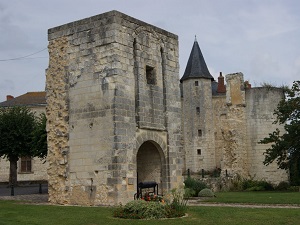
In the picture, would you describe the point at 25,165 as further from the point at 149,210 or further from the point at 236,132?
the point at 149,210

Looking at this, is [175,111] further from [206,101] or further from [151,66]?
[206,101]

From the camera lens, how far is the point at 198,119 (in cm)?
3950

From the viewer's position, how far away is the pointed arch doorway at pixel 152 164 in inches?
624

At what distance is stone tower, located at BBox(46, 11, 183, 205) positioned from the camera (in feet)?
45.7

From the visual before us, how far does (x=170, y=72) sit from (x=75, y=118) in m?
3.83

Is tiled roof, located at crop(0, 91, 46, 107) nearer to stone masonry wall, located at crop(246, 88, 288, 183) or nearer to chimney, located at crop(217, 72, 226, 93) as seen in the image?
chimney, located at crop(217, 72, 226, 93)

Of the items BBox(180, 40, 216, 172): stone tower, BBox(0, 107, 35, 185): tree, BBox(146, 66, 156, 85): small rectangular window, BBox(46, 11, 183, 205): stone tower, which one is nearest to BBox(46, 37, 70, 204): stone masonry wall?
BBox(46, 11, 183, 205): stone tower

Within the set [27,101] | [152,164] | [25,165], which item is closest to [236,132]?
[152,164]

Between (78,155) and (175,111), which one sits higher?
(175,111)

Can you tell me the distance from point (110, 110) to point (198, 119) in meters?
26.2

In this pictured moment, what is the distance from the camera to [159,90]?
A: 15711 mm

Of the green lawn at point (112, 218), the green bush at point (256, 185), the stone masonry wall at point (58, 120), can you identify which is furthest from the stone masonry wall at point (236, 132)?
the green lawn at point (112, 218)

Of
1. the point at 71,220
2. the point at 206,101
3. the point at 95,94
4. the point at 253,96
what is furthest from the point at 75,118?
the point at 206,101

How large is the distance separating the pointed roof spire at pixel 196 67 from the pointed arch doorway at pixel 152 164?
78.2ft
